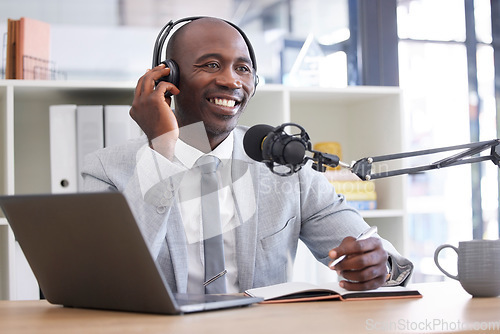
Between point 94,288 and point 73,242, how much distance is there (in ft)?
0.28

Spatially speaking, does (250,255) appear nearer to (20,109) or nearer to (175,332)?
(175,332)

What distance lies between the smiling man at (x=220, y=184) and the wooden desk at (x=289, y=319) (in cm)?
33

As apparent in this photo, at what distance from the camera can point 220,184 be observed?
1.68m

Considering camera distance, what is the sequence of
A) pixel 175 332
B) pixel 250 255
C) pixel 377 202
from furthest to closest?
pixel 377 202, pixel 250 255, pixel 175 332

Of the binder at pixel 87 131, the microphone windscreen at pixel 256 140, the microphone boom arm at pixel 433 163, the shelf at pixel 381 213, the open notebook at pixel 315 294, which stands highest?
the binder at pixel 87 131

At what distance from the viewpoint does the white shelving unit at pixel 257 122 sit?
2266mm

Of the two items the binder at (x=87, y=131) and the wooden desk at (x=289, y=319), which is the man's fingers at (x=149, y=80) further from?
the binder at (x=87, y=131)

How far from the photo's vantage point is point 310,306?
103cm

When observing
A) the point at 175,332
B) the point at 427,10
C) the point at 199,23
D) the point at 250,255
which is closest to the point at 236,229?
the point at 250,255

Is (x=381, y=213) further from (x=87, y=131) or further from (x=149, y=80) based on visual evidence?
(x=149, y=80)

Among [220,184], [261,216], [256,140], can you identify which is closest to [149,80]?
[220,184]

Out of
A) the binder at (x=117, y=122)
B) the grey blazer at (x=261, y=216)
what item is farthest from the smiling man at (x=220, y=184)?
the binder at (x=117, y=122)

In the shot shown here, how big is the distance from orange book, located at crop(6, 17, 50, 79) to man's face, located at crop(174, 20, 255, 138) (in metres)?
0.82

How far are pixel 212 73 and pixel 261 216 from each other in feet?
1.32
